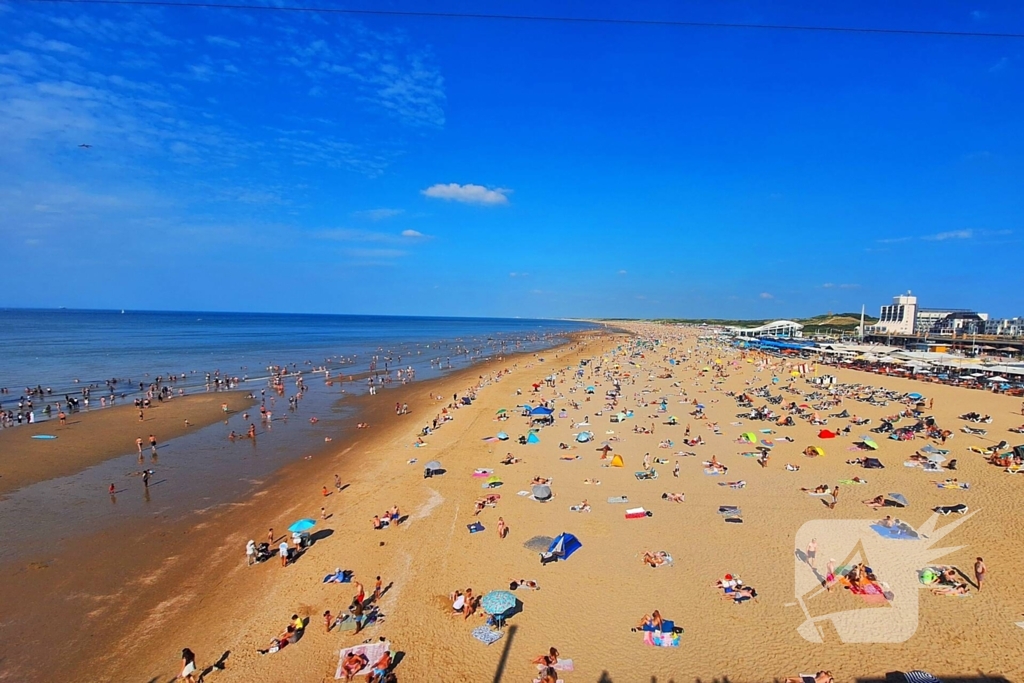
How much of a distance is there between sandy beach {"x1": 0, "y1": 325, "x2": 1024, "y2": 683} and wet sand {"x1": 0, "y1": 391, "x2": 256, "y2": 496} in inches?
357

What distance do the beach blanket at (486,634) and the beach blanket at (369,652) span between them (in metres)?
1.69

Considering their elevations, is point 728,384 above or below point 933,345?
below

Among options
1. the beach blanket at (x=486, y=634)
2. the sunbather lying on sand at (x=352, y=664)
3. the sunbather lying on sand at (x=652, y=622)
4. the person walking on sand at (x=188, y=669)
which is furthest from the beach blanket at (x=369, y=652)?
the sunbather lying on sand at (x=652, y=622)

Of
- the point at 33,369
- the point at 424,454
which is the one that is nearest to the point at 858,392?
the point at 424,454

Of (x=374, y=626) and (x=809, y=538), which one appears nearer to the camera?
(x=374, y=626)

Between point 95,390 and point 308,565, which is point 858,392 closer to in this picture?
point 308,565

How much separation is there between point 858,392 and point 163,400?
49977mm

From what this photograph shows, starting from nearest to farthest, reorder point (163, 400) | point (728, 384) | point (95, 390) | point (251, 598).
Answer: point (251, 598)
point (163, 400)
point (95, 390)
point (728, 384)

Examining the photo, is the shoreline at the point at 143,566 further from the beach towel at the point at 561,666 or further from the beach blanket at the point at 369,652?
the beach towel at the point at 561,666

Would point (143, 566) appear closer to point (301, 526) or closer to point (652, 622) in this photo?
point (301, 526)

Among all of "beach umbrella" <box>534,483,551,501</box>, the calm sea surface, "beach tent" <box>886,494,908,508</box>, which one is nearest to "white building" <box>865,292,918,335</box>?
the calm sea surface

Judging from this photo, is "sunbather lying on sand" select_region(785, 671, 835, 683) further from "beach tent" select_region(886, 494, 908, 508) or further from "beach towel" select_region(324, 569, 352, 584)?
"beach tent" select_region(886, 494, 908, 508)

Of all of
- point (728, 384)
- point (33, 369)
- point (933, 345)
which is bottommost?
point (33, 369)

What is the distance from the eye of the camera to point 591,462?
20688mm
